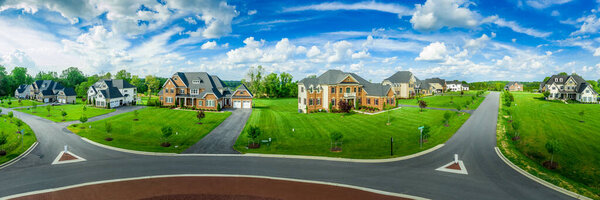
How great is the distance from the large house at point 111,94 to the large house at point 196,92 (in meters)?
11.1

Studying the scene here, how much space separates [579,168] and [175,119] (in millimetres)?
48062

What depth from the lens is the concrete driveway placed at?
2259 cm

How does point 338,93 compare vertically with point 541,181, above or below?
above

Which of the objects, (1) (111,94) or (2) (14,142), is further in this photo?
(1) (111,94)

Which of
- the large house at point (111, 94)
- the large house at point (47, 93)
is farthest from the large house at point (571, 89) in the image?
the large house at point (47, 93)

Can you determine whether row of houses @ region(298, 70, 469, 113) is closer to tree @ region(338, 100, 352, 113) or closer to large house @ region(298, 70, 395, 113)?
large house @ region(298, 70, 395, 113)

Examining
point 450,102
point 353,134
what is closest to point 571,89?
point 450,102

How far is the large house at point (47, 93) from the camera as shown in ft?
219

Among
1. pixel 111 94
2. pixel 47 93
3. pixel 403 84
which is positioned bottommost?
pixel 111 94

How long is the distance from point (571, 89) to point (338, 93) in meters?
69.5

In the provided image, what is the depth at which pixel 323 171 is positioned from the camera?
17234 millimetres

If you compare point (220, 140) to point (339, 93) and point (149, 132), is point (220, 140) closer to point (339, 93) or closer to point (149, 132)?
point (149, 132)

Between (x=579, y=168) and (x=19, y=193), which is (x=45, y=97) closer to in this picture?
(x=19, y=193)

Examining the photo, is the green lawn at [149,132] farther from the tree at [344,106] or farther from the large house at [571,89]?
the large house at [571,89]
